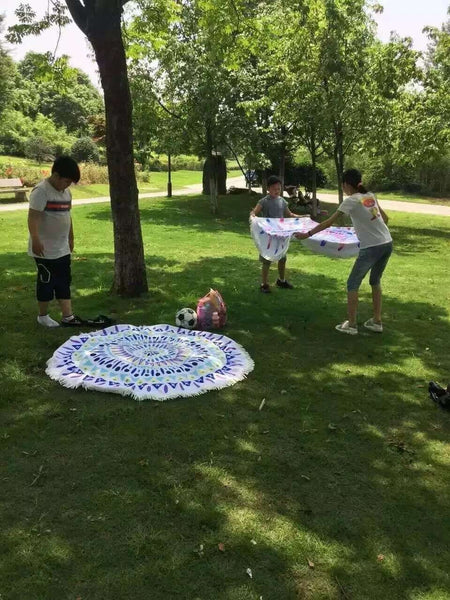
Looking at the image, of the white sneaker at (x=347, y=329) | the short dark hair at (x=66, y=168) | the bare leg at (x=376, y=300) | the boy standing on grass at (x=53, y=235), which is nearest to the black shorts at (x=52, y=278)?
the boy standing on grass at (x=53, y=235)

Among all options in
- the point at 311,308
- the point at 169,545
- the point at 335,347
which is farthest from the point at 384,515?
the point at 311,308

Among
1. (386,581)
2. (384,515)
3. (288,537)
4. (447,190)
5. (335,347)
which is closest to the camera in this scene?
(386,581)

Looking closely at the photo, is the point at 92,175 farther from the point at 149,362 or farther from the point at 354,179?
the point at 149,362

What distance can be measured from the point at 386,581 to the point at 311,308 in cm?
507

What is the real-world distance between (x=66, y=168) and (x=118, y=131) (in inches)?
65.3

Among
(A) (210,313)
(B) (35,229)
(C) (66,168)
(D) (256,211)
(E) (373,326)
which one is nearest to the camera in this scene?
(C) (66,168)

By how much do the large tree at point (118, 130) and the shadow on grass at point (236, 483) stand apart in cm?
185

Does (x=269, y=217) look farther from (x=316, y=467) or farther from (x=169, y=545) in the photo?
(x=169, y=545)

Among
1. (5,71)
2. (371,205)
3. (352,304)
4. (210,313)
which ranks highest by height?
(5,71)

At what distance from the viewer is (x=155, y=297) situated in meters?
7.62

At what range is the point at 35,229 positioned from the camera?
556 centimetres

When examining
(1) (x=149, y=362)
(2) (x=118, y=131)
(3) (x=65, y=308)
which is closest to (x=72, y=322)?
(3) (x=65, y=308)

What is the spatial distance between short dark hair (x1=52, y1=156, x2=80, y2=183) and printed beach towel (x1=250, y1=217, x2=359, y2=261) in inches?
121

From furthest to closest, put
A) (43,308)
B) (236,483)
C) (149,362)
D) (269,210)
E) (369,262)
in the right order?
(269,210)
(369,262)
(43,308)
(149,362)
(236,483)
